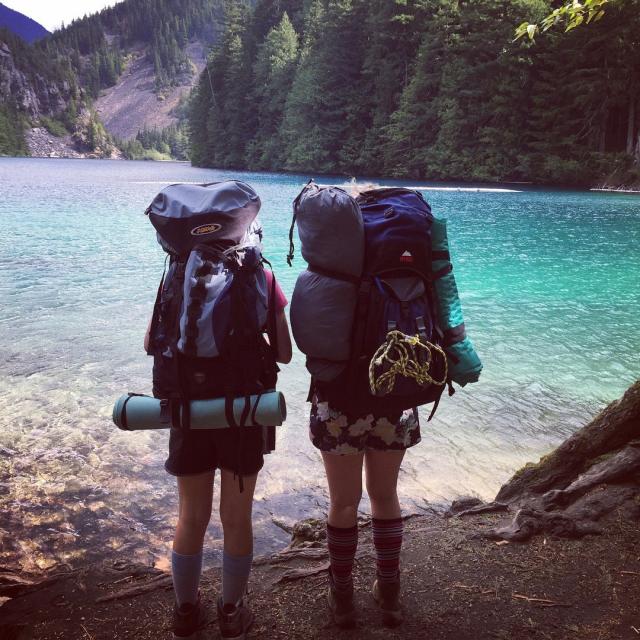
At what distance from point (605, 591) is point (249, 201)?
84.4 inches

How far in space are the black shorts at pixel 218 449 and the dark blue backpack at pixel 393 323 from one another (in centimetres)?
32

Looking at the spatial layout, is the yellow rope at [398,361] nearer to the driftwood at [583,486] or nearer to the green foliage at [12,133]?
the driftwood at [583,486]

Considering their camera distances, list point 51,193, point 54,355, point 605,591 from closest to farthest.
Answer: point 605,591 < point 54,355 < point 51,193

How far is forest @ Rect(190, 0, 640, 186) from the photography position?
33.4 m

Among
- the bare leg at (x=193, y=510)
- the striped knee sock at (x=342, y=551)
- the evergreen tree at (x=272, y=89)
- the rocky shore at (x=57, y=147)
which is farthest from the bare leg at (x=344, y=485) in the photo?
the rocky shore at (x=57, y=147)

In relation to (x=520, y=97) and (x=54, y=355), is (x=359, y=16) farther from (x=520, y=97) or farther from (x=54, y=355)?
(x=54, y=355)

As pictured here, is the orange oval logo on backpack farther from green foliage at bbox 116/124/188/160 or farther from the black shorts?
green foliage at bbox 116/124/188/160

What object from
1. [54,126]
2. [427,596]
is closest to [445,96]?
[427,596]

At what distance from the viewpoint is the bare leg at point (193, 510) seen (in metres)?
2.05

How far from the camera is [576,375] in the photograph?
6.49 metres

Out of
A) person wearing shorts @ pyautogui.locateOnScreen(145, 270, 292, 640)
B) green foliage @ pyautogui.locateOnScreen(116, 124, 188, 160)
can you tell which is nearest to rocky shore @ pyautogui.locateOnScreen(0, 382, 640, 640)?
person wearing shorts @ pyautogui.locateOnScreen(145, 270, 292, 640)

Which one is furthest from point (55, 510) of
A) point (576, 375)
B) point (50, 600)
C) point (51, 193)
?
point (51, 193)

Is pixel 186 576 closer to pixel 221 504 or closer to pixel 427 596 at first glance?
pixel 221 504

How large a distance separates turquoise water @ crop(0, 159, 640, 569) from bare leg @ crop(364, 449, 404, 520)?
5.21 feet
